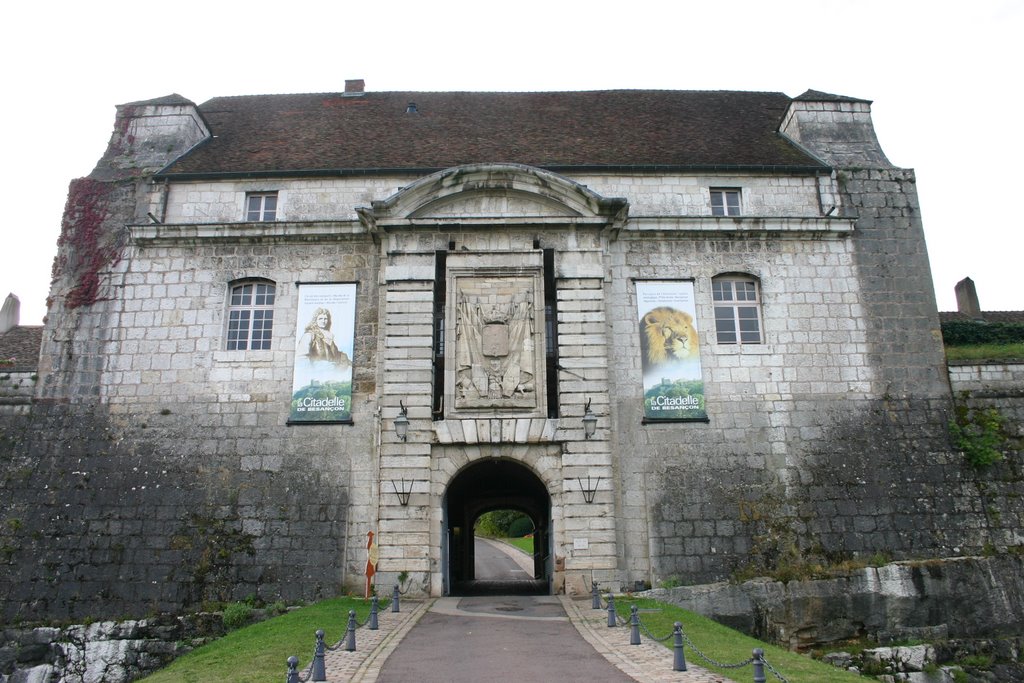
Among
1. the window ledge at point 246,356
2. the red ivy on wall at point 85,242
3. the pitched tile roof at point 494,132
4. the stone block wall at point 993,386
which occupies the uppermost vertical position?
the pitched tile roof at point 494,132

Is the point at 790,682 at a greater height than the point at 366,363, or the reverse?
the point at 366,363

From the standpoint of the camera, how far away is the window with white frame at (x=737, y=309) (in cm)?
1559

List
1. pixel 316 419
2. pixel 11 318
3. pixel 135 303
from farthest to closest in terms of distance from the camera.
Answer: pixel 11 318
pixel 135 303
pixel 316 419

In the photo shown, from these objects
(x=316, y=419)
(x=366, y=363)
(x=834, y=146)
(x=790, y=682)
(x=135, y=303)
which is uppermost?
(x=834, y=146)

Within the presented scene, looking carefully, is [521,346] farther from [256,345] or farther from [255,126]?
[255,126]

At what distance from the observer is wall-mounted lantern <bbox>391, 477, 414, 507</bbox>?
45.9 ft

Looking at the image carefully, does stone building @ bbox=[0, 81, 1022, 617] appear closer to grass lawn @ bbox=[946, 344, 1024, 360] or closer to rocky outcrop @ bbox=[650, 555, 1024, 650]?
rocky outcrop @ bbox=[650, 555, 1024, 650]

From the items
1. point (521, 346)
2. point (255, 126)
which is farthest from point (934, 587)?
point (255, 126)

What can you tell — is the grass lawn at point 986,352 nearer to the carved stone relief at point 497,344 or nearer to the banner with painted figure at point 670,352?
the banner with painted figure at point 670,352

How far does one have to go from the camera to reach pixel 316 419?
1471 centimetres

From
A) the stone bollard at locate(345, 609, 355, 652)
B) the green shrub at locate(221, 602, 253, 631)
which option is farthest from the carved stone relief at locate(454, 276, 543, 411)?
the stone bollard at locate(345, 609, 355, 652)

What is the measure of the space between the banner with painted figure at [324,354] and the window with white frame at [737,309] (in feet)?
24.9

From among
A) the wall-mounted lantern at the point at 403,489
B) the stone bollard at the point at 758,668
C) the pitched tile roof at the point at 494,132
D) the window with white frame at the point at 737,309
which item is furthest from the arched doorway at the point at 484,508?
the stone bollard at the point at 758,668

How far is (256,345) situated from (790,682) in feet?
38.5
